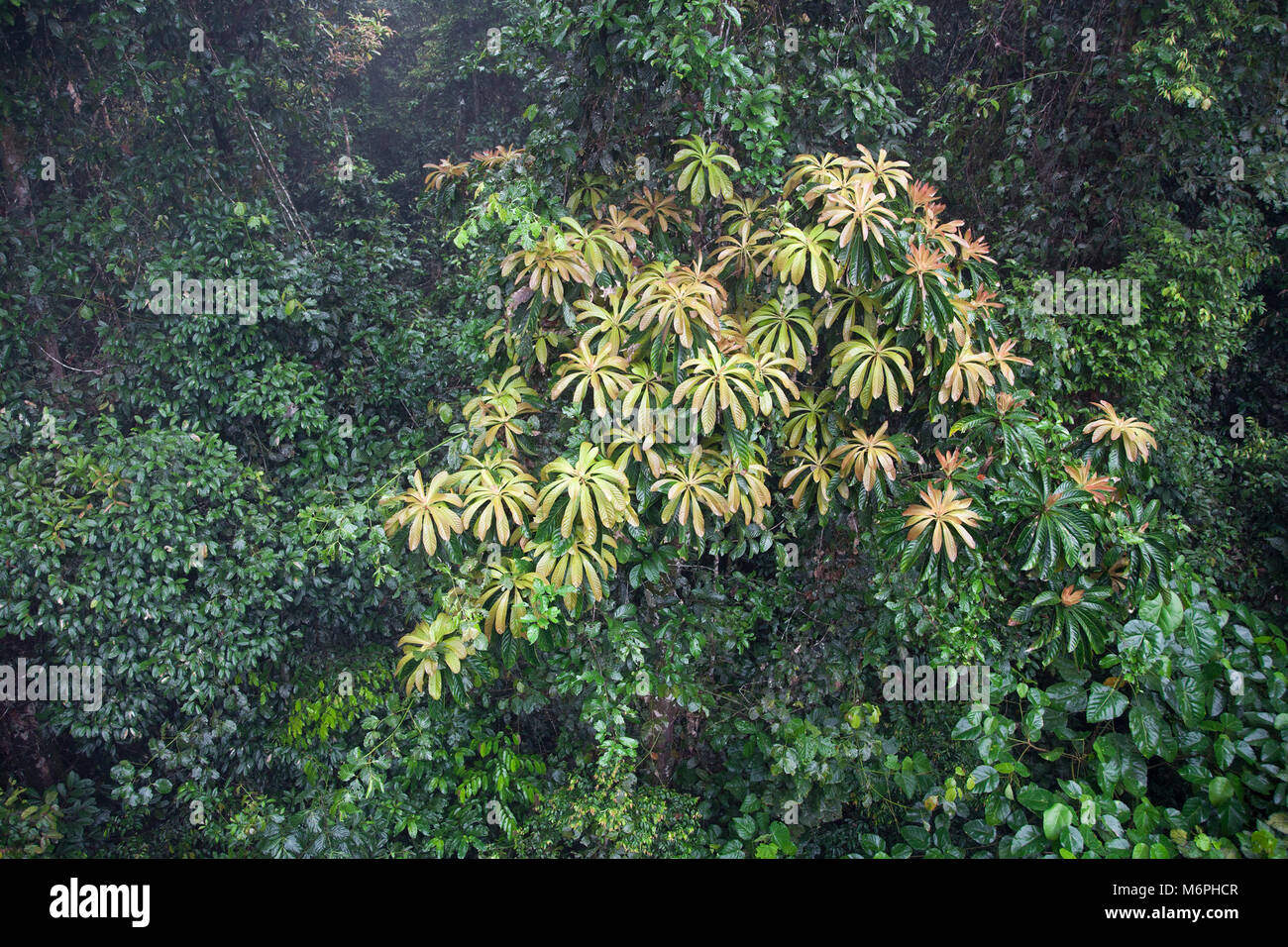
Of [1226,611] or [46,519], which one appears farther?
[46,519]

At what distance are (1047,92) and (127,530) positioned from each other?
5001 mm

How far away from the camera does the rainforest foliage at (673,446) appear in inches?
94.7

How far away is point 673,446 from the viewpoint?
2.34 metres

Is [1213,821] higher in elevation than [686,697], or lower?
lower

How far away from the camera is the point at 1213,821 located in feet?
8.35

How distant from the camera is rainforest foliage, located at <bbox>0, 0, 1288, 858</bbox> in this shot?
240cm

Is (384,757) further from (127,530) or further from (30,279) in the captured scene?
(30,279)

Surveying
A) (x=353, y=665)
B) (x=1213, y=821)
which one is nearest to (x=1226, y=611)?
(x=1213, y=821)
